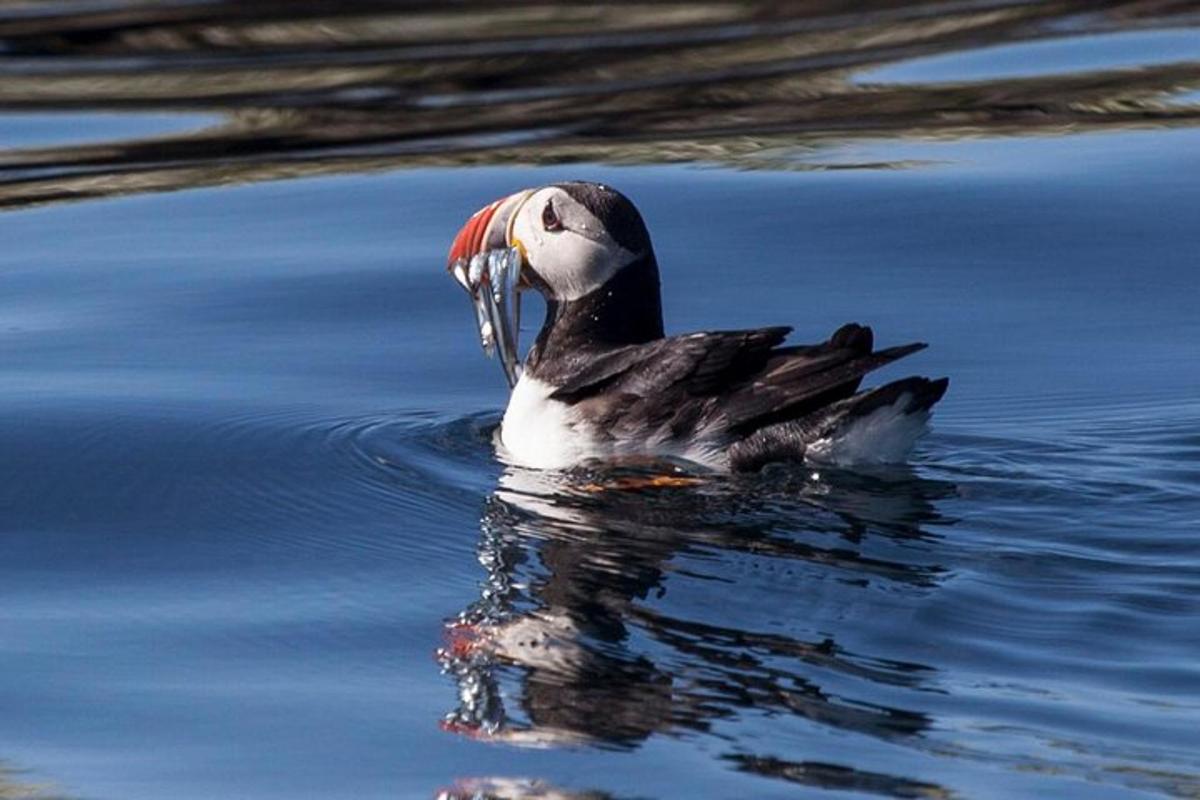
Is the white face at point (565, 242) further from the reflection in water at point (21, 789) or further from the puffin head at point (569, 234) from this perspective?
the reflection in water at point (21, 789)

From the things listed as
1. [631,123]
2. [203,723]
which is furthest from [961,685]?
[631,123]

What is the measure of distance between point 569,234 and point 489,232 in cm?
29

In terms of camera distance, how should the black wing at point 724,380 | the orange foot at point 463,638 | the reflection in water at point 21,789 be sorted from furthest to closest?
the black wing at point 724,380 → the orange foot at point 463,638 → the reflection in water at point 21,789

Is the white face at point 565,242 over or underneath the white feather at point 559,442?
over

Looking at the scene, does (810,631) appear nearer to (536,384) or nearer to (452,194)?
(536,384)

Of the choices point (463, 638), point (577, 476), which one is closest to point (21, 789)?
point (463, 638)

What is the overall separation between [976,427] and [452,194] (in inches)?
163

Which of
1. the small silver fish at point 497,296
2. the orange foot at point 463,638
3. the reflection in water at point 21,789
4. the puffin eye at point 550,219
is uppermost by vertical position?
the puffin eye at point 550,219

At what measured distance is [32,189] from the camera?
1230 cm

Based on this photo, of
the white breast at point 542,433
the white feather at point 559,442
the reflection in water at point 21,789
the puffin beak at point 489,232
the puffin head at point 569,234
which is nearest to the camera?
the reflection in water at point 21,789

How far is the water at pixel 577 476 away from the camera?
5.31 m

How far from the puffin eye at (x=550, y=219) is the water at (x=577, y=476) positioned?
2.38 ft

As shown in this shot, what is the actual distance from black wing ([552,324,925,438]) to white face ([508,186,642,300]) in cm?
48

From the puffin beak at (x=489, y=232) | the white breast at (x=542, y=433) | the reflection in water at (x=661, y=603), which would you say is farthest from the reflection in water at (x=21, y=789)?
the puffin beak at (x=489, y=232)
